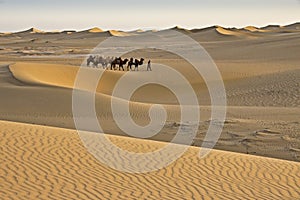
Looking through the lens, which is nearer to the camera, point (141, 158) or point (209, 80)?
point (141, 158)

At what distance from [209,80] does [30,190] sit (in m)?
23.1

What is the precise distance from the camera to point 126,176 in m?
9.24

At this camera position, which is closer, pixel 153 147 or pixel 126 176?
pixel 126 176

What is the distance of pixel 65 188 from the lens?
8164 mm

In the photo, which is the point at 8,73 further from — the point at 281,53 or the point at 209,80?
the point at 281,53

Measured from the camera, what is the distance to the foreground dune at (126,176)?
813 cm

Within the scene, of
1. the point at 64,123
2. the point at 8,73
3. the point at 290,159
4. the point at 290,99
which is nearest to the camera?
the point at 290,159

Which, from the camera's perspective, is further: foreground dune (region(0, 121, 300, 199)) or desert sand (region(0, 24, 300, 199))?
desert sand (region(0, 24, 300, 199))

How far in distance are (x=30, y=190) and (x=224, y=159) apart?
4843 mm

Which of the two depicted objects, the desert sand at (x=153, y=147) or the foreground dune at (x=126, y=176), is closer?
the foreground dune at (x=126, y=176)

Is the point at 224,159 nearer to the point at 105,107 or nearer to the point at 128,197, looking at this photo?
the point at 128,197

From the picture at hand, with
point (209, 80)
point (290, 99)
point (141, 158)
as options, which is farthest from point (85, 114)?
point (209, 80)

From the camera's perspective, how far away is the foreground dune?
26.7 feet

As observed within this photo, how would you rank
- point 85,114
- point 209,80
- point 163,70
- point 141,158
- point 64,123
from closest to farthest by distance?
point 141,158
point 64,123
point 85,114
point 209,80
point 163,70
